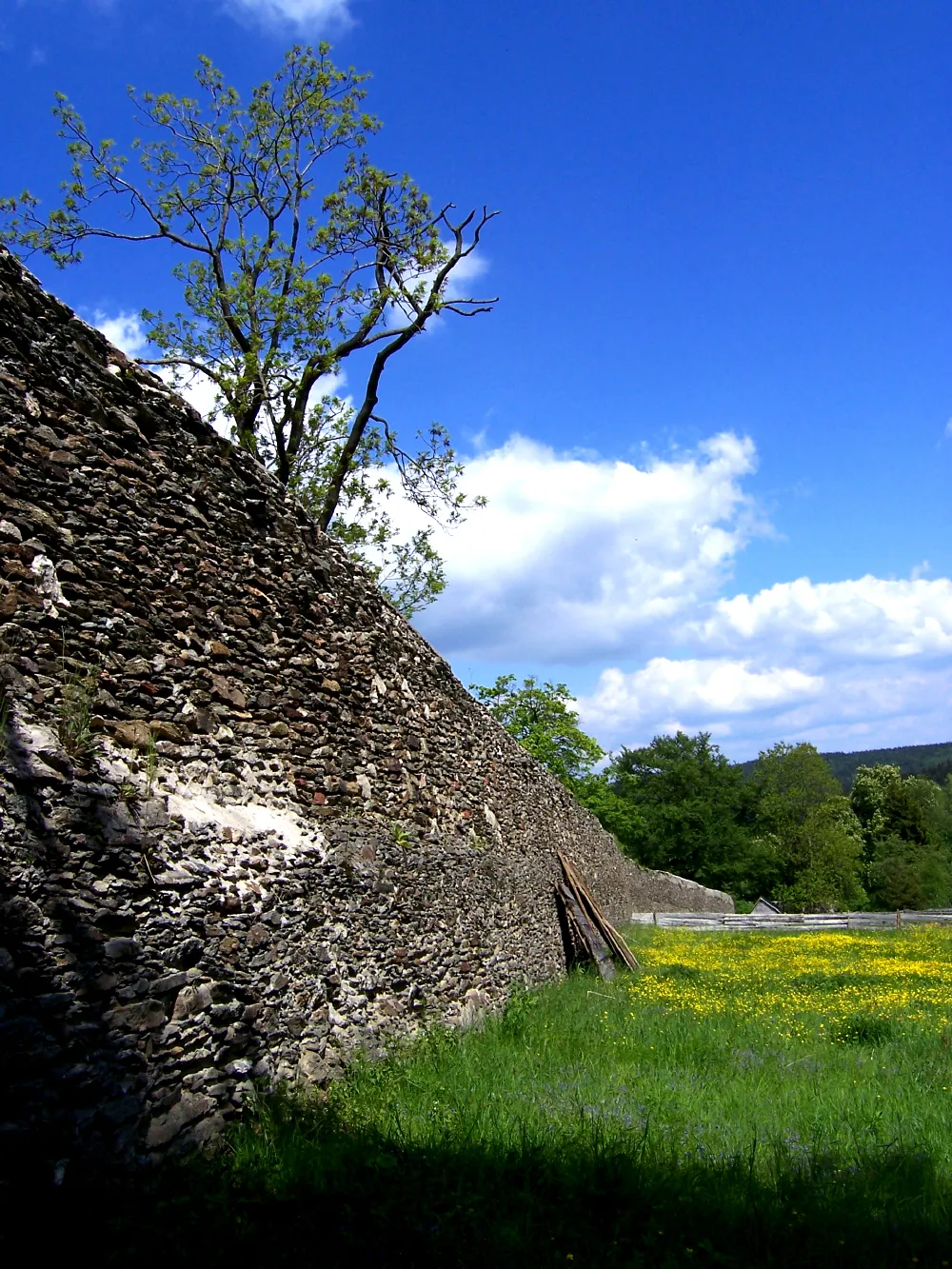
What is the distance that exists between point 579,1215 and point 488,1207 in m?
0.46

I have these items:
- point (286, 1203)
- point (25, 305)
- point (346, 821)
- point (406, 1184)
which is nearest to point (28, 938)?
point (286, 1203)

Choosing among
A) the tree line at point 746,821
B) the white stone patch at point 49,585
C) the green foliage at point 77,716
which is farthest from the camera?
the tree line at point 746,821

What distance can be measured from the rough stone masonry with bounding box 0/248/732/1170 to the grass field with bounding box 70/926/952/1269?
57 centimetres

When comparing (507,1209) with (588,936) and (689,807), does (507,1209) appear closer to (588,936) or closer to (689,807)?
(588,936)

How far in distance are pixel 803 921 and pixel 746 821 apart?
37950 millimetres

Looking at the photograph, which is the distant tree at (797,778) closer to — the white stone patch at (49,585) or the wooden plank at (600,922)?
the wooden plank at (600,922)

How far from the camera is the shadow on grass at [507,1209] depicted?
376 cm

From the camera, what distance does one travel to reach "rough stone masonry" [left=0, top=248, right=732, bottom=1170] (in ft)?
14.1

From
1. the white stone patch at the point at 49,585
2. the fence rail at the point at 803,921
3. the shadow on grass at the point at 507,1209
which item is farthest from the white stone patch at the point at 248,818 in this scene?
the fence rail at the point at 803,921

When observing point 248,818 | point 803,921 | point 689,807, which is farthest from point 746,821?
point 248,818

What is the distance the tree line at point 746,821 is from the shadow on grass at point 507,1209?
112 ft

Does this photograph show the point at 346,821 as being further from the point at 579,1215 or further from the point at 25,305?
the point at 25,305

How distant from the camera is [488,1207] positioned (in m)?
4.09

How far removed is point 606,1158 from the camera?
4.73 meters
